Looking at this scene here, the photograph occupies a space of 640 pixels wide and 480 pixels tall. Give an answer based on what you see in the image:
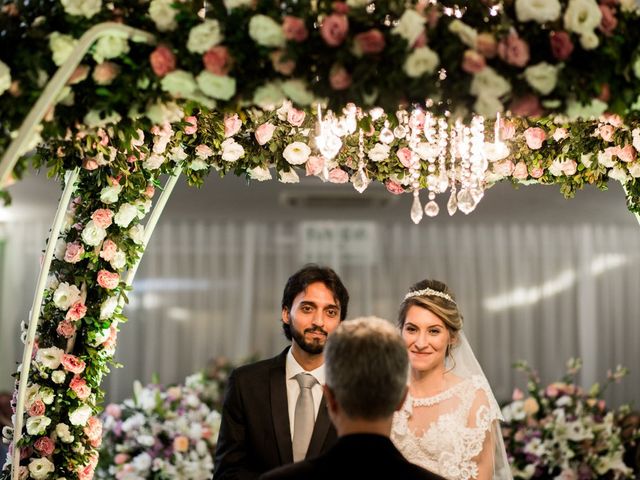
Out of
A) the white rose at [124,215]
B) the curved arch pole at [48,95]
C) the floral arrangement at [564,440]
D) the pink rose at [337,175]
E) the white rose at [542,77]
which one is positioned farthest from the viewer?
the floral arrangement at [564,440]

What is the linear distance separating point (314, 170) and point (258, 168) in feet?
0.82

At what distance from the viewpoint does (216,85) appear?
2.49 metres

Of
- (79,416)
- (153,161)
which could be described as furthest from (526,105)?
(79,416)

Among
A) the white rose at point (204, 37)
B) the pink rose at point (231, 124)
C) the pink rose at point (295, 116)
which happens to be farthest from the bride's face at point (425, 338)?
the white rose at point (204, 37)

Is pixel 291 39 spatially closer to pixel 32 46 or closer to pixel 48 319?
pixel 32 46

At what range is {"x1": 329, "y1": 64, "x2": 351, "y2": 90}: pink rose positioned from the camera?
248cm

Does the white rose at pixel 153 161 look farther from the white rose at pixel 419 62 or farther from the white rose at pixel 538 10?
the white rose at pixel 538 10

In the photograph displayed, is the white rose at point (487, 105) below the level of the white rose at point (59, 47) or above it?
below

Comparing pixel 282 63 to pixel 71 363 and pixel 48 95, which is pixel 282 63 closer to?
pixel 48 95

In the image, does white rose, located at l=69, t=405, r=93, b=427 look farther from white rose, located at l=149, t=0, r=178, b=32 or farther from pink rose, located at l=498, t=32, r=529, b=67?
pink rose, located at l=498, t=32, r=529, b=67

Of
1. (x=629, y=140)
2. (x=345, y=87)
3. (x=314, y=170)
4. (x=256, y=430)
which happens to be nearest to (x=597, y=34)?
(x=345, y=87)

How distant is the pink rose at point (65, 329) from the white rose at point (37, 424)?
0.33 metres

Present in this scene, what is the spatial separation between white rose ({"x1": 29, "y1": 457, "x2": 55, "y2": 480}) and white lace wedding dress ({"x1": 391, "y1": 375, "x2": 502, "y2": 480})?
1.38 meters

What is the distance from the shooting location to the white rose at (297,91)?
2500mm
